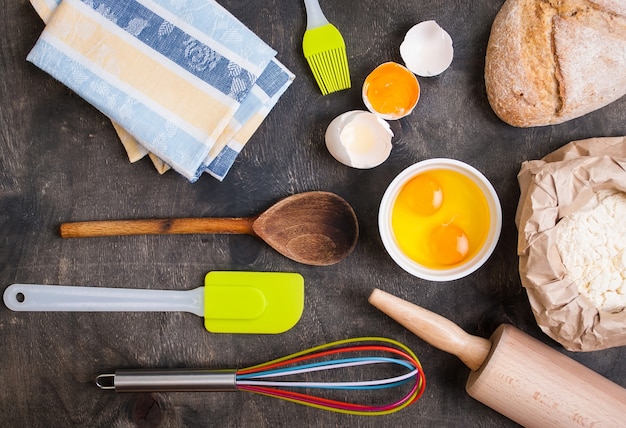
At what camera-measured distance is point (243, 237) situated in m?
1.01

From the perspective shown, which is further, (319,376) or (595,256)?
(319,376)

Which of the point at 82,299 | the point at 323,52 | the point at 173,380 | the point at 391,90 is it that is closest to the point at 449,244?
the point at 391,90

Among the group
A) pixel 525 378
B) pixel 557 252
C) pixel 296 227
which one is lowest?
pixel 296 227

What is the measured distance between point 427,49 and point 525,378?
0.52m

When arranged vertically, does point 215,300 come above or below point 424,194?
below

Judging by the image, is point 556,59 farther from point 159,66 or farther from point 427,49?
point 159,66

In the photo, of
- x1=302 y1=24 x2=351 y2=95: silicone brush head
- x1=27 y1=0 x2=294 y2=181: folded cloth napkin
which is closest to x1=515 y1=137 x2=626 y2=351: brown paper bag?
x1=302 y1=24 x2=351 y2=95: silicone brush head

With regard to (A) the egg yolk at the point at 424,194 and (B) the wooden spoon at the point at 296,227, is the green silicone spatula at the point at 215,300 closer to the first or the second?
(B) the wooden spoon at the point at 296,227

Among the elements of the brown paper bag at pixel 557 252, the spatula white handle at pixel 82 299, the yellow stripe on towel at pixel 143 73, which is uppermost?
the brown paper bag at pixel 557 252

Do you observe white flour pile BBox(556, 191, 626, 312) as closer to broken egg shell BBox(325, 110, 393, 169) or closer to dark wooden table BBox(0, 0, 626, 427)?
dark wooden table BBox(0, 0, 626, 427)

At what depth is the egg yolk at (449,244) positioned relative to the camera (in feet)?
3.02

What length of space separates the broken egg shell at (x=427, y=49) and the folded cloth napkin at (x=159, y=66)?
25 cm

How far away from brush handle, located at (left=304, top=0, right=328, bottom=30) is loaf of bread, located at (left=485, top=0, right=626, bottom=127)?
0.27 metres

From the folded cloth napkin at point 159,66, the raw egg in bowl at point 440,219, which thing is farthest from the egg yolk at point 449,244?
the folded cloth napkin at point 159,66
